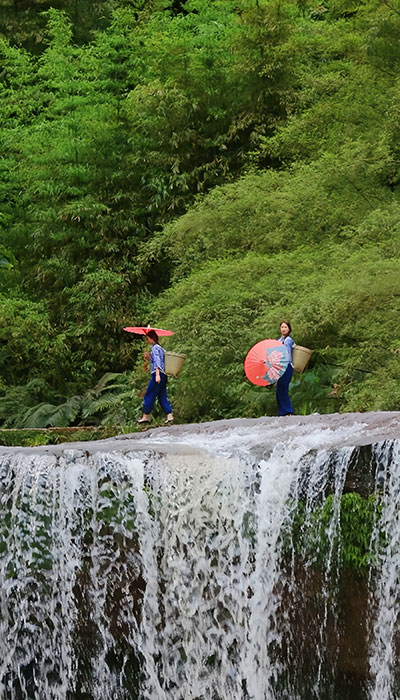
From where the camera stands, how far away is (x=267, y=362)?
30.5 feet

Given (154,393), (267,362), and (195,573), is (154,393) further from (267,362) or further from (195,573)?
(195,573)

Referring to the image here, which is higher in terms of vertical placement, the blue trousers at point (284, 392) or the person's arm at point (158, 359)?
the person's arm at point (158, 359)

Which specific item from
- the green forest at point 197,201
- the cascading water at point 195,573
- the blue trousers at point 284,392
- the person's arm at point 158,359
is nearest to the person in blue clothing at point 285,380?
the blue trousers at point 284,392

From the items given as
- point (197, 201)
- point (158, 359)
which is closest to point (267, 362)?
point (158, 359)

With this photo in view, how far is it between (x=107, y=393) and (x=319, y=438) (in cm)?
668

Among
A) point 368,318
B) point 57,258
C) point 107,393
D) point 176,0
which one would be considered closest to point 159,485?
point 368,318

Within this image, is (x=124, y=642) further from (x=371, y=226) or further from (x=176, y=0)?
(x=176, y=0)

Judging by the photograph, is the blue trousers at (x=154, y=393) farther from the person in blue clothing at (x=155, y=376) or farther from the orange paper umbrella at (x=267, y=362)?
the orange paper umbrella at (x=267, y=362)

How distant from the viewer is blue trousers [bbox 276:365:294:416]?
30.8 ft

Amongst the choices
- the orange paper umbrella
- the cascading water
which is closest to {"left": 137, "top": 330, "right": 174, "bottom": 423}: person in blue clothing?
the orange paper umbrella

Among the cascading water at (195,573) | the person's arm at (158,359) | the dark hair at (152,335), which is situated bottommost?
the cascading water at (195,573)

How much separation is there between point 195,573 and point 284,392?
2.73 m

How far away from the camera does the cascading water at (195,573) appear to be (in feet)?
21.4

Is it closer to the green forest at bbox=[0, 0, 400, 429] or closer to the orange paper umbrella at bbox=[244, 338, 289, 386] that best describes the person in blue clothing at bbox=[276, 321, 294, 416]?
the orange paper umbrella at bbox=[244, 338, 289, 386]
